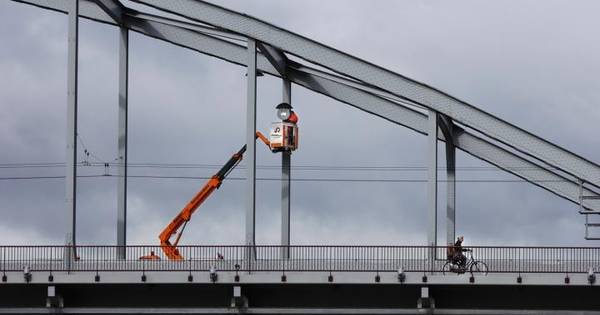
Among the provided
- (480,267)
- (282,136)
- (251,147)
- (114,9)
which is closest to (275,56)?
(282,136)

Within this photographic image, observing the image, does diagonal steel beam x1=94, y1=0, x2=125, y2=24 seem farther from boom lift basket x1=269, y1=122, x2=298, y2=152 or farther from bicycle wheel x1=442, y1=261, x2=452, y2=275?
bicycle wheel x1=442, y1=261, x2=452, y2=275

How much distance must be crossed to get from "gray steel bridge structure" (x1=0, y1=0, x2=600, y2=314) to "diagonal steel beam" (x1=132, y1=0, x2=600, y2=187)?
0.12 feet

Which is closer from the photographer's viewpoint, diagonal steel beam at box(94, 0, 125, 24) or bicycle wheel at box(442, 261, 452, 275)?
bicycle wheel at box(442, 261, 452, 275)

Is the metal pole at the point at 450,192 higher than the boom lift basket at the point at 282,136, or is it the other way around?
the boom lift basket at the point at 282,136

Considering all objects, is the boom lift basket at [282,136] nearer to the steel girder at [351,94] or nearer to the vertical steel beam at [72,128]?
the steel girder at [351,94]

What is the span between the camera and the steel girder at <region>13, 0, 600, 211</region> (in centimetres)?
6981

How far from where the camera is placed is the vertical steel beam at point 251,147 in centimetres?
6656

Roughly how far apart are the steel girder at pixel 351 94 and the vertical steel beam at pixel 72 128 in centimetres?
378

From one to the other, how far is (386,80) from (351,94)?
437 cm

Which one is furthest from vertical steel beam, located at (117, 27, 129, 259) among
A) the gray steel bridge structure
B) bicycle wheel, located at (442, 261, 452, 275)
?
bicycle wheel, located at (442, 261, 452, 275)

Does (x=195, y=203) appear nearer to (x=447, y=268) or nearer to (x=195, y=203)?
(x=195, y=203)

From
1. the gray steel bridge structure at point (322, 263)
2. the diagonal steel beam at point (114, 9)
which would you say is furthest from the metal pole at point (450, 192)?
the diagonal steel beam at point (114, 9)

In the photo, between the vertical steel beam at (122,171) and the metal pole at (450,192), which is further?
the vertical steel beam at (122,171)

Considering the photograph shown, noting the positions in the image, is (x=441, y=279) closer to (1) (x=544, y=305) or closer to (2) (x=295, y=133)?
(1) (x=544, y=305)
